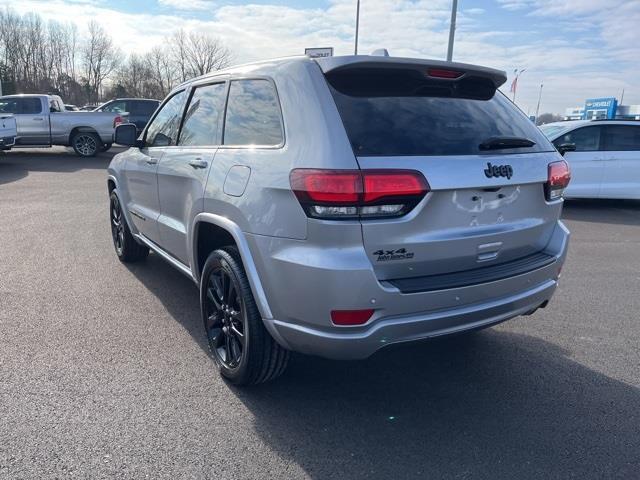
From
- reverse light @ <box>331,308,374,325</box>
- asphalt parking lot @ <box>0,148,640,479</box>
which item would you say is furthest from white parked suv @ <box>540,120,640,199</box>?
reverse light @ <box>331,308,374,325</box>

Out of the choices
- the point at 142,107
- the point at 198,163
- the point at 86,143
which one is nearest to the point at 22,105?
the point at 86,143

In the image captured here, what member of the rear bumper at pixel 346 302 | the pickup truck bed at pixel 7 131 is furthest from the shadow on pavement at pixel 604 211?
the pickup truck bed at pixel 7 131

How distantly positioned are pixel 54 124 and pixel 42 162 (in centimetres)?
147

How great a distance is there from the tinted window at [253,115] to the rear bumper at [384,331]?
1008mm

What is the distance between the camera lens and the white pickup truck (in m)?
16.3

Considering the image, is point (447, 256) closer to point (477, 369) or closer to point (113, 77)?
point (477, 369)

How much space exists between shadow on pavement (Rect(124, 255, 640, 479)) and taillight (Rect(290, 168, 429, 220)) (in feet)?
2.48

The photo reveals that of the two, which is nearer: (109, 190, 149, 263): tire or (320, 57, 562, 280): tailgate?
(320, 57, 562, 280): tailgate

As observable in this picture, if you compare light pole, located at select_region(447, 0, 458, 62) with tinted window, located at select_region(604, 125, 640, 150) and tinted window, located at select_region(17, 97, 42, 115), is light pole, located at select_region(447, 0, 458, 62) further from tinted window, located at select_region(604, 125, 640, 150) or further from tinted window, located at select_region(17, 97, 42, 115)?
tinted window, located at select_region(17, 97, 42, 115)

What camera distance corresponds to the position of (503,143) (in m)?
2.86

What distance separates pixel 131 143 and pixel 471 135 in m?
3.35

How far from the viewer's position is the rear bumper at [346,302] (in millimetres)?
2400

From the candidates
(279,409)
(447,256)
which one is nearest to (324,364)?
(279,409)

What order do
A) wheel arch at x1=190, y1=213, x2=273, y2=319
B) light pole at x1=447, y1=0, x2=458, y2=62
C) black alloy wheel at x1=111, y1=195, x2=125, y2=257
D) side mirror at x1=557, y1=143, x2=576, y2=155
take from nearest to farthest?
wheel arch at x1=190, y1=213, x2=273, y2=319, black alloy wheel at x1=111, y1=195, x2=125, y2=257, side mirror at x1=557, y1=143, x2=576, y2=155, light pole at x1=447, y1=0, x2=458, y2=62
